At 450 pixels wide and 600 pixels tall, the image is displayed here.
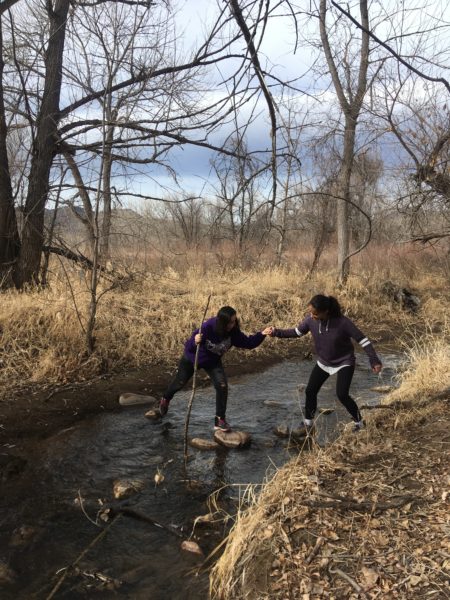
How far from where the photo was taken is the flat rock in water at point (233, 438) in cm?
532

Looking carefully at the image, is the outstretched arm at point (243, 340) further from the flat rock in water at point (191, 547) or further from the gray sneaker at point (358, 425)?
the flat rock in water at point (191, 547)

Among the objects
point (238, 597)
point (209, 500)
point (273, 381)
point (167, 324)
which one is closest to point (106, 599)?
point (238, 597)

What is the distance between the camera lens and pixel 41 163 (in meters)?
8.91

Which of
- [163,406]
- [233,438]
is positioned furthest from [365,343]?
[163,406]

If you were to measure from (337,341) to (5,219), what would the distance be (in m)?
6.89

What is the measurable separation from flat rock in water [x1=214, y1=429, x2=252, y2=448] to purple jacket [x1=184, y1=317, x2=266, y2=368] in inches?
32.2

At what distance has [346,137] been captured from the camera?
12734 mm

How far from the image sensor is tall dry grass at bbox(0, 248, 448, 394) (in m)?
7.33

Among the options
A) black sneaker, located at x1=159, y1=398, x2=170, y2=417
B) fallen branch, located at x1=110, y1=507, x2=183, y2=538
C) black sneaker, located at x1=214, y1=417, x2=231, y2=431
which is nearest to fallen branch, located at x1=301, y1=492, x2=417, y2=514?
fallen branch, located at x1=110, y1=507, x2=183, y2=538

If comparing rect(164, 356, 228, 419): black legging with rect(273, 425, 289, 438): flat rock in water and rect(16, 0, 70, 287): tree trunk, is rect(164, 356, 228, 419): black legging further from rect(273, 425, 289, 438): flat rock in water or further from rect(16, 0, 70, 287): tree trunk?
rect(16, 0, 70, 287): tree trunk

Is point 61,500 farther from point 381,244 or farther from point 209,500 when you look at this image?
point 381,244

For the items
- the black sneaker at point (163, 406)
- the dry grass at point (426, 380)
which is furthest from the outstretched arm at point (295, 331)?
the black sneaker at point (163, 406)

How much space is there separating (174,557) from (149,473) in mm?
1353

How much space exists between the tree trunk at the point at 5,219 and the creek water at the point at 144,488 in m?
4.29
